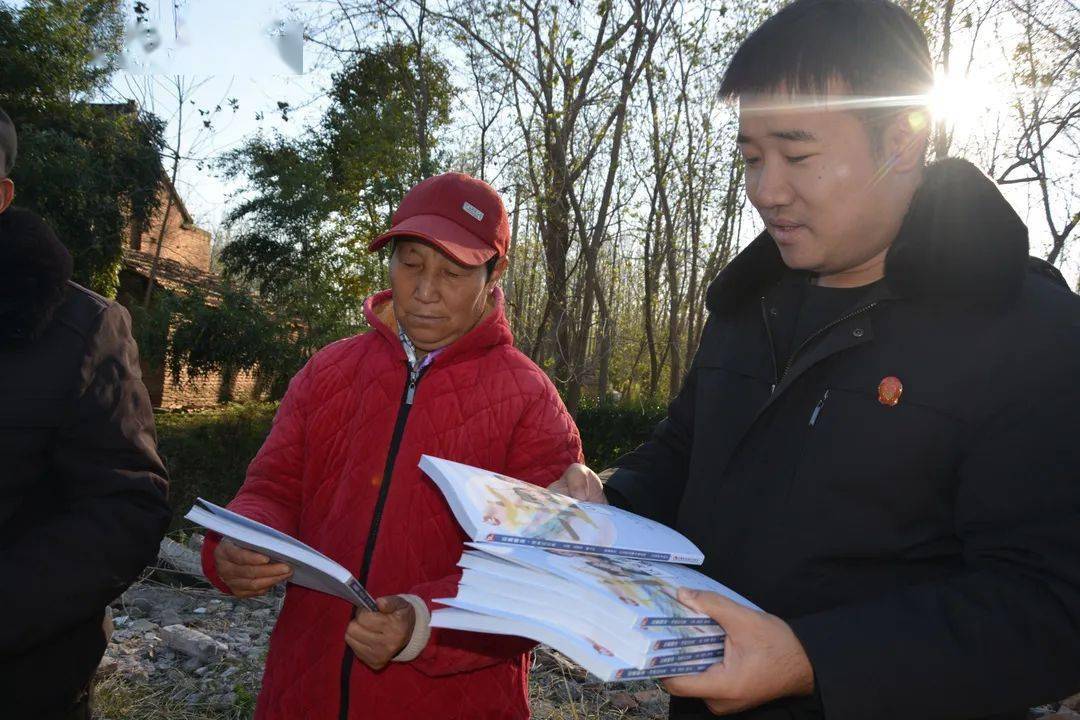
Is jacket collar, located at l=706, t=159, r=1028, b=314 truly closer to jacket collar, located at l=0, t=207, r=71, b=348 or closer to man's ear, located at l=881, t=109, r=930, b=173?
man's ear, located at l=881, t=109, r=930, b=173

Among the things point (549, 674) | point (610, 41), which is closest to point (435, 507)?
point (549, 674)

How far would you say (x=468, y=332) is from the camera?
7.28ft

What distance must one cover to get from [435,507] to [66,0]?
68.5 feet

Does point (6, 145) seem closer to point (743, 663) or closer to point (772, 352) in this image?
point (772, 352)

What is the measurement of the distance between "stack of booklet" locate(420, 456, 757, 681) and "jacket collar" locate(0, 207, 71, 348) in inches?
42.3

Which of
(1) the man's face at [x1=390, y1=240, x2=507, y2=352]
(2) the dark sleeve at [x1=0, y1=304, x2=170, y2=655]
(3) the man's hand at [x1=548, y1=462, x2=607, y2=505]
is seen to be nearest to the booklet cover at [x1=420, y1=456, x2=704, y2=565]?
(3) the man's hand at [x1=548, y1=462, x2=607, y2=505]

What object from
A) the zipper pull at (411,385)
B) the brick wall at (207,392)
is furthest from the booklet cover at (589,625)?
the brick wall at (207,392)

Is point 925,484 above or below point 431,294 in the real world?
below

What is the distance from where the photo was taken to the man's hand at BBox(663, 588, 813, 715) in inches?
45.0

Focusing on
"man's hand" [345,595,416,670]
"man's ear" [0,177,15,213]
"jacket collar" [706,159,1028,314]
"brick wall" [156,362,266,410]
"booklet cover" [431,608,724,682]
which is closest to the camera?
"booklet cover" [431,608,724,682]

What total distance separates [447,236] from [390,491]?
26.0 inches

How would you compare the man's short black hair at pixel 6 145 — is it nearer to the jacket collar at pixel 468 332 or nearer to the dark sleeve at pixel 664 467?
the jacket collar at pixel 468 332

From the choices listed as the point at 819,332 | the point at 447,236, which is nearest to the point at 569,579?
the point at 819,332

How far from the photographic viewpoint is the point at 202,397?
74.2 ft
